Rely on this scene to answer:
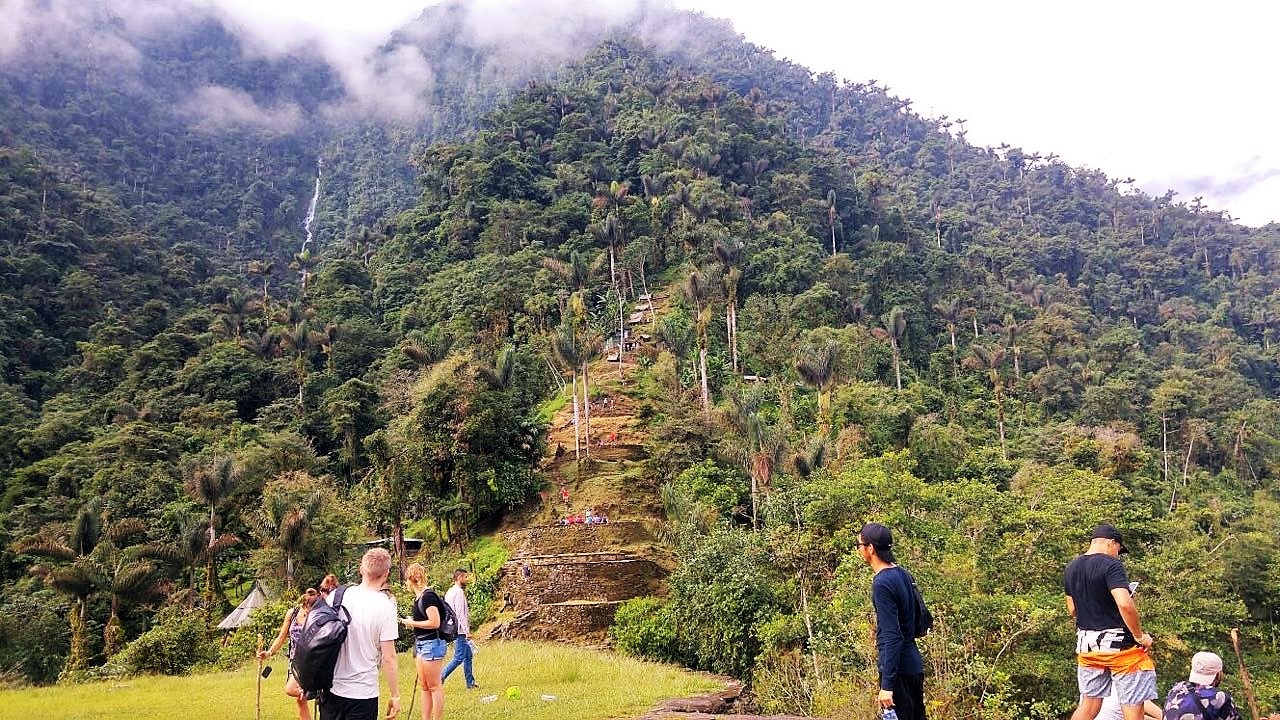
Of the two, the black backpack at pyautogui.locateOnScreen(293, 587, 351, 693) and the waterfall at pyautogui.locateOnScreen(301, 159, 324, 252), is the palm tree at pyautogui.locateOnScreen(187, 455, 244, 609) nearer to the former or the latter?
the black backpack at pyautogui.locateOnScreen(293, 587, 351, 693)

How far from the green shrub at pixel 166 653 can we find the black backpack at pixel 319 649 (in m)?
14.3

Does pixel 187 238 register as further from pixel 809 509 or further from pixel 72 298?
pixel 809 509

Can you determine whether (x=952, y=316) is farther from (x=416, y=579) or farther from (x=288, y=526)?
(x=416, y=579)

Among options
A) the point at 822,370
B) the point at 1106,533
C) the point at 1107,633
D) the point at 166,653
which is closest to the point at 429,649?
the point at 1107,633

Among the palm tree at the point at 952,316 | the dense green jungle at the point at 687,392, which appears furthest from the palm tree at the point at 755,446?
the palm tree at the point at 952,316

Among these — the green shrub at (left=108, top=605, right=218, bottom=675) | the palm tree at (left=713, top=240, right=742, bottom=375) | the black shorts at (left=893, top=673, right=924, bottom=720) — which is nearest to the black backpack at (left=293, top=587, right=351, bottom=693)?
the black shorts at (left=893, top=673, right=924, bottom=720)

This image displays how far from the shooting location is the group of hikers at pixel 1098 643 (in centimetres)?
429

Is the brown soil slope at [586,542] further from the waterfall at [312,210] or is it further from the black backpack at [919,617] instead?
the waterfall at [312,210]

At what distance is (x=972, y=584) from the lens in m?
15.1

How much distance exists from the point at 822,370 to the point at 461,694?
2329 centimetres

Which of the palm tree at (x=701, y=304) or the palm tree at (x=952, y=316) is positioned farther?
the palm tree at (x=952, y=316)

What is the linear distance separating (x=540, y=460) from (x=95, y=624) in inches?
568

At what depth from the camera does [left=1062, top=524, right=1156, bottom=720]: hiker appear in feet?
15.3

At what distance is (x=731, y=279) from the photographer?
39406mm
